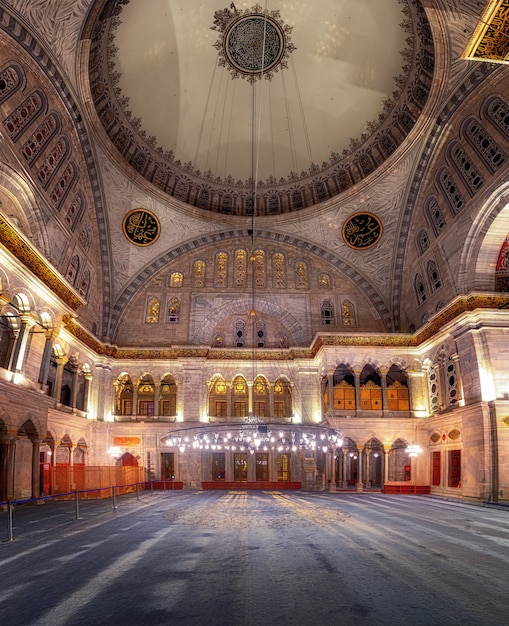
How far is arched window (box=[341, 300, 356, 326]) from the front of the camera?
1091 inches

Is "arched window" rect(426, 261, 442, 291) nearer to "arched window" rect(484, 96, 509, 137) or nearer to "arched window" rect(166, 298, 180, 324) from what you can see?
"arched window" rect(484, 96, 509, 137)

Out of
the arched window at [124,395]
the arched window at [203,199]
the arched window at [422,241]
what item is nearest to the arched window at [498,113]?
the arched window at [422,241]

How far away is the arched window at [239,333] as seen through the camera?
27.9 m

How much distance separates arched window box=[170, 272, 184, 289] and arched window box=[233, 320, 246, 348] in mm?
4123

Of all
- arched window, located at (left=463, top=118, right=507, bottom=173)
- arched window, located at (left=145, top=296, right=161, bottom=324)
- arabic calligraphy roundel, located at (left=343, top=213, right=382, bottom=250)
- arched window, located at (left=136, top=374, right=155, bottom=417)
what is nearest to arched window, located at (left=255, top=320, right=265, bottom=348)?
arched window, located at (left=145, top=296, right=161, bottom=324)

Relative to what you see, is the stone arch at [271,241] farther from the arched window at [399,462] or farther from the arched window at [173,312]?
the arched window at [399,462]

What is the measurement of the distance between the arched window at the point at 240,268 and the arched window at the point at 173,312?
3.70 metres

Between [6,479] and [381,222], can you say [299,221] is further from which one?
[6,479]

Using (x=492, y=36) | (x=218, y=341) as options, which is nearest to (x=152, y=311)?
(x=218, y=341)

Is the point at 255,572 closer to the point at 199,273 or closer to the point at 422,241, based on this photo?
the point at 422,241

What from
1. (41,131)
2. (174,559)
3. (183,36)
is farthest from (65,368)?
(174,559)

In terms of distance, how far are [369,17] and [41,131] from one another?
1524 cm

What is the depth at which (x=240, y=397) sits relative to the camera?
27703 millimetres

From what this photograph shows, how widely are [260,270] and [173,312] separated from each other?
5.73 meters
